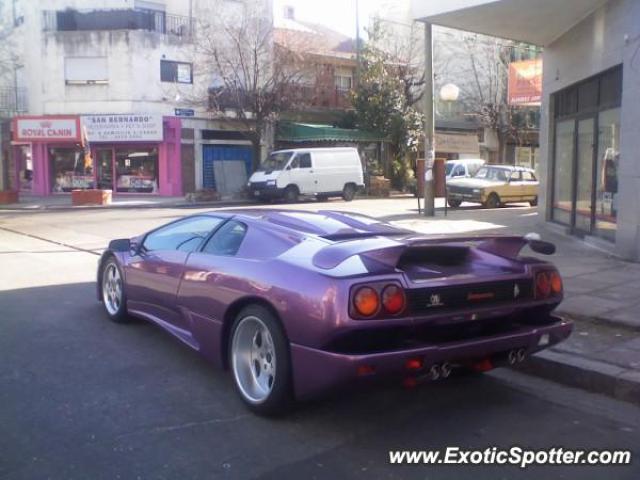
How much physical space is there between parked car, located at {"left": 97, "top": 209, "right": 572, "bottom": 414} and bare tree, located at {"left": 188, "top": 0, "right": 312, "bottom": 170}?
24.2 metres

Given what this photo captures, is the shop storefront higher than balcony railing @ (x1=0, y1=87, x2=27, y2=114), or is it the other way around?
balcony railing @ (x1=0, y1=87, x2=27, y2=114)

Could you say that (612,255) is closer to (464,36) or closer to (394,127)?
(394,127)

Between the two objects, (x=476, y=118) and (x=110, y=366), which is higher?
(x=476, y=118)

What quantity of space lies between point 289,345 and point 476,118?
36.5m

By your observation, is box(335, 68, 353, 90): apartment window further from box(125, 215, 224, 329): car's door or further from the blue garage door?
box(125, 215, 224, 329): car's door

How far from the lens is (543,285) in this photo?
Answer: 4477mm

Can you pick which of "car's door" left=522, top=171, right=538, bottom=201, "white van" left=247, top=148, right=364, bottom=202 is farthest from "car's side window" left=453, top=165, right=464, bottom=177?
"white van" left=247, top=148, right=364, bottom=202

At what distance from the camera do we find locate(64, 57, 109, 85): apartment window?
28297mm

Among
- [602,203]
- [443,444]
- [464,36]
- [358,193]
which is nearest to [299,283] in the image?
[443,444]

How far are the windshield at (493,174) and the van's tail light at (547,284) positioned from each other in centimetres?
1937

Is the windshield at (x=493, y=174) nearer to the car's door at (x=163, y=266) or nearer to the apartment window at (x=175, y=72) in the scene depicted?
the apartment window at (x=175, y=72)

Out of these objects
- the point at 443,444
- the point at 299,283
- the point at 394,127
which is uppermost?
the point at 394,127

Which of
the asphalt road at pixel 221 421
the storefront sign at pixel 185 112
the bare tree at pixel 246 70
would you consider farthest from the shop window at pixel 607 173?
the storefront sign at pixel 185 112

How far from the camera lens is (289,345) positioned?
3.97m
